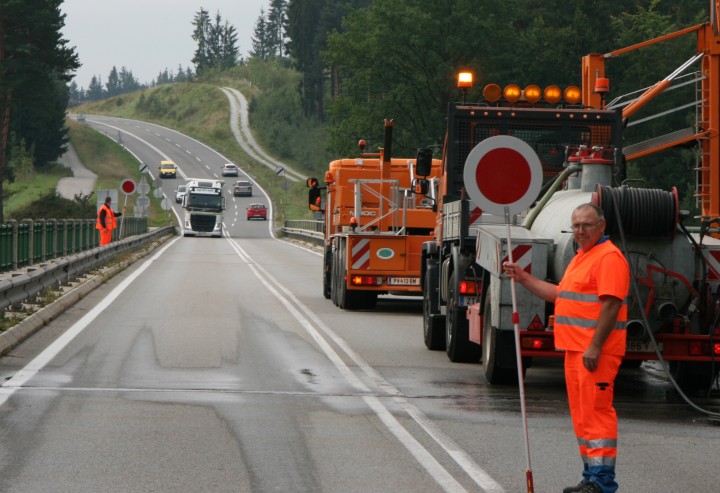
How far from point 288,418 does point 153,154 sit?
406 ft

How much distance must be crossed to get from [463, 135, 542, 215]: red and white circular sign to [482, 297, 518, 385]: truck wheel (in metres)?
3.27

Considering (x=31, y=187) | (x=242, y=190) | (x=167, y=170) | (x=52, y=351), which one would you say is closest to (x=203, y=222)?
(x=31, y=187)

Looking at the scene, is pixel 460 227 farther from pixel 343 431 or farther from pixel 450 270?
pixel 343 431

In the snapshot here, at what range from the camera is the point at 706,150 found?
25.2 m

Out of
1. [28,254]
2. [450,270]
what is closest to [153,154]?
[28,254]

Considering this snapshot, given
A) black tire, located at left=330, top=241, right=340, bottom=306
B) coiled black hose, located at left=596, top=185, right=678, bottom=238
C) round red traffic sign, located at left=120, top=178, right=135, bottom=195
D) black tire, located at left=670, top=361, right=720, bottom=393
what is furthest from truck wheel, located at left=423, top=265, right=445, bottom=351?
round red traffic sign, located at left=120, top=178, right=135, bottom=195

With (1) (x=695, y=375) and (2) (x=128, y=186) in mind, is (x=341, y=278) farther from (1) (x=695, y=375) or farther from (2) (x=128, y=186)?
(2) (x=128, y=186)

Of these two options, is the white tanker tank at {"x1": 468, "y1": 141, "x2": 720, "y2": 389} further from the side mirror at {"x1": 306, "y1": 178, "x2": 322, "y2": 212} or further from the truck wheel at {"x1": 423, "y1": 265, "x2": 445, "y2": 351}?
the side mirror at {"x1": 306, "y1": 178, "x2": 322, "y2": 212}

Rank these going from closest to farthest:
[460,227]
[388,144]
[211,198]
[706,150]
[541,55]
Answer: [460,227], [388,144], [706,150], [211,198], [541,55]

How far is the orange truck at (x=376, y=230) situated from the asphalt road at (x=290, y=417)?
2483 millimetres

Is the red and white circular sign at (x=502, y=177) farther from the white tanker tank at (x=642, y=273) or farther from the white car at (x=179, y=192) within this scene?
the white car at (x=179, y=192)

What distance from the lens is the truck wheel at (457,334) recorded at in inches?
558

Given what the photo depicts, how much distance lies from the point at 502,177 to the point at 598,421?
2486 mm

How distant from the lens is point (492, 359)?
1226 centimetres
